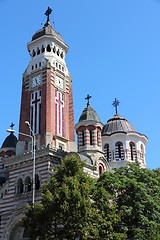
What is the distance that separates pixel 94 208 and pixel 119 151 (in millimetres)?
23387

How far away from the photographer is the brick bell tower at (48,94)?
135 feet

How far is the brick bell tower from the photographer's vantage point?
41.2m

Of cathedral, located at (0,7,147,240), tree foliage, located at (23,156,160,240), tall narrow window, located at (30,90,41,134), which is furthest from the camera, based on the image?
tall narrow window, located at (30,90,41,134)

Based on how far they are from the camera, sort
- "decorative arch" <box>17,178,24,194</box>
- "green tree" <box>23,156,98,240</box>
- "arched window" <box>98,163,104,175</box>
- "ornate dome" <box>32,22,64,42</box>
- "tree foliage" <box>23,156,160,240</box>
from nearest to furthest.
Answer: "green tree" <box>23,156,98,240</box> < "tree foliage" <box>23,156,160,240</box> < "decorative arch" <box>17,178,24,194</box> < "arched window" <box>98,163,104,175</box> < "ornate dome" <box>32,22,64,42</box>

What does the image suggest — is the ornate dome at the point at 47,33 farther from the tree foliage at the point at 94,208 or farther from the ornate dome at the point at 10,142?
the tree foliage at the point at 94,208

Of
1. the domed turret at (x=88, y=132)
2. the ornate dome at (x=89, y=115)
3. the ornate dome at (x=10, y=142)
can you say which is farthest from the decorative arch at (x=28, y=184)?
the ornate dome at (x=10, y=142)

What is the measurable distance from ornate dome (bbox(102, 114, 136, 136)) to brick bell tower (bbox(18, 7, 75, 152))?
8.14 metres

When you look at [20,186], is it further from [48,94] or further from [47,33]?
[47,33]


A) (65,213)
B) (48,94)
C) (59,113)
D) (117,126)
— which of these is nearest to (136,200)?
(65,213)

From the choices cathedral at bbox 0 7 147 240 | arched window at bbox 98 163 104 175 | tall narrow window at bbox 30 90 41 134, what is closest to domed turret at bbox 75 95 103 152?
cathedral at bbox 0 7 147 240

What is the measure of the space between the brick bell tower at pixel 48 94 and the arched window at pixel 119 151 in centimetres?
828

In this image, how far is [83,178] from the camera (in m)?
27.2

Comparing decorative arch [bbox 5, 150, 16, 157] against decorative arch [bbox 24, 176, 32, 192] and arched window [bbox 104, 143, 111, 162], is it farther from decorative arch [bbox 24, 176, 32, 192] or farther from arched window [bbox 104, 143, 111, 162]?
decorative arch [bbox 24, 176, 32, 192]

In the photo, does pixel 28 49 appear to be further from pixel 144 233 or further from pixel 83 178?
pixel 144 233
